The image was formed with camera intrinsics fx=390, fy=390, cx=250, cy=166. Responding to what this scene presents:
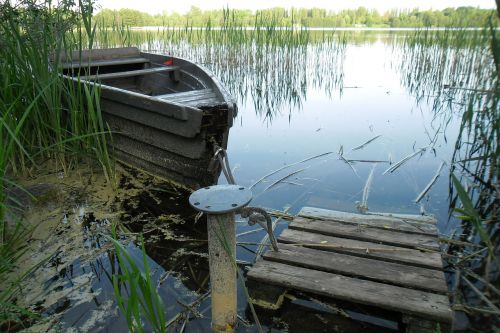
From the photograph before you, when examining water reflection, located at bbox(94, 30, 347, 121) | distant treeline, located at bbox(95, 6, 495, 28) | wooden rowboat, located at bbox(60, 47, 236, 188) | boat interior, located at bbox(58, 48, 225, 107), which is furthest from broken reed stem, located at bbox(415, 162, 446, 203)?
water reflection, located at bbox(94, 30, 347, 121)

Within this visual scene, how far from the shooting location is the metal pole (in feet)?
4.48

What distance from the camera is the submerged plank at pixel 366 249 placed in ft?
5.81

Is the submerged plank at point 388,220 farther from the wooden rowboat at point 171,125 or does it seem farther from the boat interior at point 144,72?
the boat interior at point 144,72

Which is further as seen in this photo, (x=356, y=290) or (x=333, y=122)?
(x=333, y=122)

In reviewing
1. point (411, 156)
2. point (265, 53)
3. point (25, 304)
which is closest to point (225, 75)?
point (265, 53)

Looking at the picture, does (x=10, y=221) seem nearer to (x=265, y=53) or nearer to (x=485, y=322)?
(x=485, y=322)

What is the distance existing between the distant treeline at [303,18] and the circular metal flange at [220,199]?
1.44m

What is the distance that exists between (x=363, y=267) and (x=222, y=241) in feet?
2.39

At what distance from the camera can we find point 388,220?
220 cm

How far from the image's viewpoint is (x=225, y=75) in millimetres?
7137

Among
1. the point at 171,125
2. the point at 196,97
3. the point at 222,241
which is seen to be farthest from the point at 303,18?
the point at 222,241

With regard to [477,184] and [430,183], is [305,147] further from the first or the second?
[477,184]

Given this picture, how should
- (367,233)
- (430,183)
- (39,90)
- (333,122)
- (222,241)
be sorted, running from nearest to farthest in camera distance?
(222,241), (367,233), (39,90), (430,183), (333,122)

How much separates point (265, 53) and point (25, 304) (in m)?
6.11
